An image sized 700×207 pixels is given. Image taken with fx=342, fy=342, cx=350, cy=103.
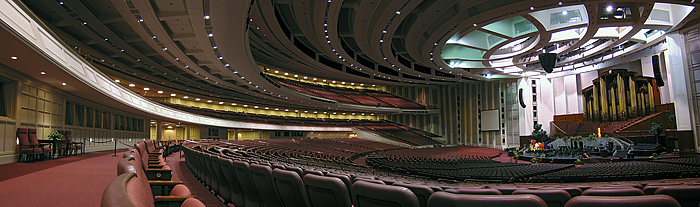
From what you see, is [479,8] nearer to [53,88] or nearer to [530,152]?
[530,152]

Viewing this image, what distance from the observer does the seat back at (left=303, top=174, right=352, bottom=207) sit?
1.99 meters

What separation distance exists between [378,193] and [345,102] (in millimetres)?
32232

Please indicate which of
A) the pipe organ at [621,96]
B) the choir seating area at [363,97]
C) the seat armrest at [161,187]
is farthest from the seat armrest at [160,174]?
the choir seating area at [363,97]

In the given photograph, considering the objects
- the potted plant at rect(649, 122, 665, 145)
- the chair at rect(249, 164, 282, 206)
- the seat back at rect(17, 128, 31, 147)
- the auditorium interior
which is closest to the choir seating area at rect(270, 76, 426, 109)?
the auditorium interior

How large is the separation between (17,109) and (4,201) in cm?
806

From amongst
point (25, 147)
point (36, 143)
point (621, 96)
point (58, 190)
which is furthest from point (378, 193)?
point (621, 96)

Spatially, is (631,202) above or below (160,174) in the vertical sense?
above

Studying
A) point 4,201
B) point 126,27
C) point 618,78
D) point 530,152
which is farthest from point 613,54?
point 4,201

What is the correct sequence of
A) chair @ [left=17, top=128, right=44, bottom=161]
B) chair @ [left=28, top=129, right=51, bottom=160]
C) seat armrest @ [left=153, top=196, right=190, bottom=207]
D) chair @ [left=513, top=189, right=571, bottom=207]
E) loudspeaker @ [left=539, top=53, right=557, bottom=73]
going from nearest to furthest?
chair @ [left=513, top=189, right=571, bottom=207], seat armrest @ [left=153, top=196, right=190, bottom=207], chair @ [left=17, top=128, right=44, bottom=161], chair @ [left=28, top=129, right=51, bottom=160], loudspeaker @ [left=539, top=53, right=557, bottom=73]

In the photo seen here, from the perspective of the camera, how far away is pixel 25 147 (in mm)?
9086

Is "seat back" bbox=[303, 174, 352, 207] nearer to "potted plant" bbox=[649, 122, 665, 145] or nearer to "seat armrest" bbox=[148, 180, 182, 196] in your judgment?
"seat armrest" bbox=[148, 180, 182, 196]

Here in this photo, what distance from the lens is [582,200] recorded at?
4.37ft

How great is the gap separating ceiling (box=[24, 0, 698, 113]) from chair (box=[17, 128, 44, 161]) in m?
3.87

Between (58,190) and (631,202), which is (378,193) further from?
(58,190)
